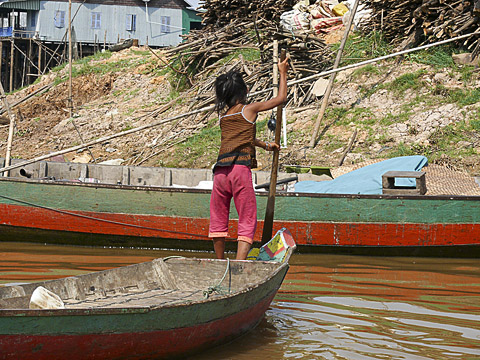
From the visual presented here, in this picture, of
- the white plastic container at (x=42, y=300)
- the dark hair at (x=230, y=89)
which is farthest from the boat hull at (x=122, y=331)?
the dark hair at (x=230, y=89)

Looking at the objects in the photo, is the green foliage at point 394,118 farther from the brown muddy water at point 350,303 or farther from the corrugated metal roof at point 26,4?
the corrugated metal roof at point 26,4

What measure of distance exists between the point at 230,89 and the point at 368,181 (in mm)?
4023

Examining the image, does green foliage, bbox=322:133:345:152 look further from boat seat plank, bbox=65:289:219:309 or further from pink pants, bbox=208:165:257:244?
boat seat plank, bbox=65:289:219:309

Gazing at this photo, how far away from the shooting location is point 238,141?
16.5 ft

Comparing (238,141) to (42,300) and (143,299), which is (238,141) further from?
(42,300)

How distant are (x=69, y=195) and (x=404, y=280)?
15.5 ft

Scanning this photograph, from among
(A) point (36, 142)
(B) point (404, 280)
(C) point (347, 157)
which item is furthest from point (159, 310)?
(A) point (36, 142)

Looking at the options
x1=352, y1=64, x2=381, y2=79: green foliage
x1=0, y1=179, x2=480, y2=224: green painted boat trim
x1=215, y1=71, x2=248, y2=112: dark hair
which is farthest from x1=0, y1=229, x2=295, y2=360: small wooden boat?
x1=352, y1=64, x2=381, y2=79: green foliage

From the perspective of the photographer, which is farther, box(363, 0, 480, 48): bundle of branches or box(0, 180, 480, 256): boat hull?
box(363, 0, 480, 48): bundle of branches

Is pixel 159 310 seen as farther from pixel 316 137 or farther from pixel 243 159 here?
pixel 316 137

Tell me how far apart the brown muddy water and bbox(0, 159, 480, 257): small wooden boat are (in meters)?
0.19

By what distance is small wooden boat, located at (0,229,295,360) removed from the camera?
3.35 metres

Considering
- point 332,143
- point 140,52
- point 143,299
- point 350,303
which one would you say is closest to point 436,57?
point 332,143

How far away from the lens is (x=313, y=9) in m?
18.5
